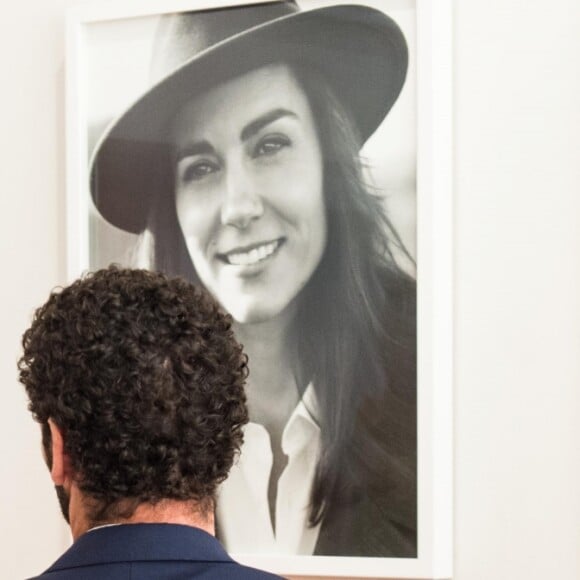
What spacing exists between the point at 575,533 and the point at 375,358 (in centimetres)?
30

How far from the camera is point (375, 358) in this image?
154 cm

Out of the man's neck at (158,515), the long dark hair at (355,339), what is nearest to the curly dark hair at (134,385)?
the man's neck at (158,515)

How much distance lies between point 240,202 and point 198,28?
23cm

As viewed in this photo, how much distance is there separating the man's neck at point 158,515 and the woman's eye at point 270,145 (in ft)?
2.18

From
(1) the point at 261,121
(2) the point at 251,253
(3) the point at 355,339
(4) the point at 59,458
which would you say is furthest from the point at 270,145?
(4) the point at 59,458

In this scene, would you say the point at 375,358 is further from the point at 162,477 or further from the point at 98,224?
the point at 162,477

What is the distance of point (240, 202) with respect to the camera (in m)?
1.64

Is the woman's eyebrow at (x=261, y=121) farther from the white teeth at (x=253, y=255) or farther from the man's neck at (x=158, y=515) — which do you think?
the man's neck at (x=158, y=515)

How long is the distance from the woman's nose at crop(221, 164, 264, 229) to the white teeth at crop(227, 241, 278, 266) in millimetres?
35

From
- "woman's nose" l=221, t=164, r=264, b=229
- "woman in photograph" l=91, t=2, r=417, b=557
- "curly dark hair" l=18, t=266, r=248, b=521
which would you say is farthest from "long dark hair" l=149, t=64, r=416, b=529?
"curly dark hair" l=18, t=266, r=248, b=521

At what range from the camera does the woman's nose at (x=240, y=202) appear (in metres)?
1.63

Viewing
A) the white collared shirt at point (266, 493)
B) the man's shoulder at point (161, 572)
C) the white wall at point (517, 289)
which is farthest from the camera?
the white collared shirt at point (266, 493)

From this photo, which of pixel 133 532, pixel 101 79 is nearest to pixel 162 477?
pixel 133 532

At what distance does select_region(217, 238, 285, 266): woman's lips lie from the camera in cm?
162
